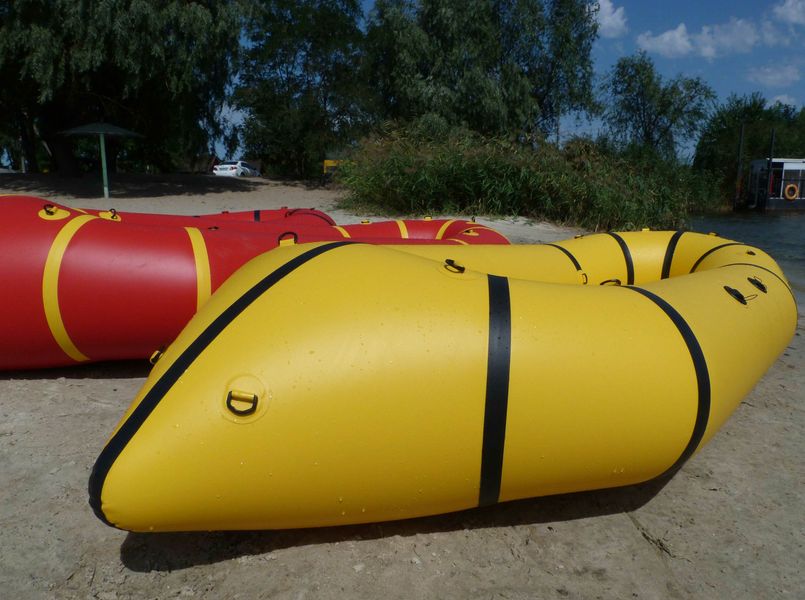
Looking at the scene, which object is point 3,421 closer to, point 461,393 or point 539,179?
point 461,393

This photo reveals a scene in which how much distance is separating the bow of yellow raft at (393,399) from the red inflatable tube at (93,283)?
38.3 inches

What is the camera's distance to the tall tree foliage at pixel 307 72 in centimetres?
1947

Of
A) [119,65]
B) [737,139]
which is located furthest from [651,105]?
[119,65]

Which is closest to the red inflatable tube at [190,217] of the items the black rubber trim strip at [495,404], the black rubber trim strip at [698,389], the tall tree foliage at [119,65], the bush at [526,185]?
the black rubber trim strip at [495,404]

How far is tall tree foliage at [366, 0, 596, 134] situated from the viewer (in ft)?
59.0

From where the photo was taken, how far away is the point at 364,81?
19438mm

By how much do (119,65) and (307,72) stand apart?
8.82 meters

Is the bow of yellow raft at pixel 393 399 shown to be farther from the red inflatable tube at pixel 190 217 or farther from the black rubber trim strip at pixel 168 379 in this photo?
the red inflatable tube at pixel 190 217

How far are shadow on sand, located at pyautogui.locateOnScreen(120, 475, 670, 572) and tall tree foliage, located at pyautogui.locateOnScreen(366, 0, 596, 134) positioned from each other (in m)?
16.3

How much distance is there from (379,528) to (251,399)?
0.69 m

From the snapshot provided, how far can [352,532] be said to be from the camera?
1955 millimetres

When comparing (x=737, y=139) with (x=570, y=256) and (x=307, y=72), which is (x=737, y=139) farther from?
Answer: (x=570, y=256)

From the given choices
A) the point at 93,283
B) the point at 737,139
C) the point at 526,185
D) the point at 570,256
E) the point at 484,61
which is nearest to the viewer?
the point at 93,283

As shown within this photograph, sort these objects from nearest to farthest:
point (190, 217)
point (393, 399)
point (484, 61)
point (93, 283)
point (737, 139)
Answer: point (393, 399) < point (93, 283) < point (190, 217) < point (484, 61) < point (737, 139)
